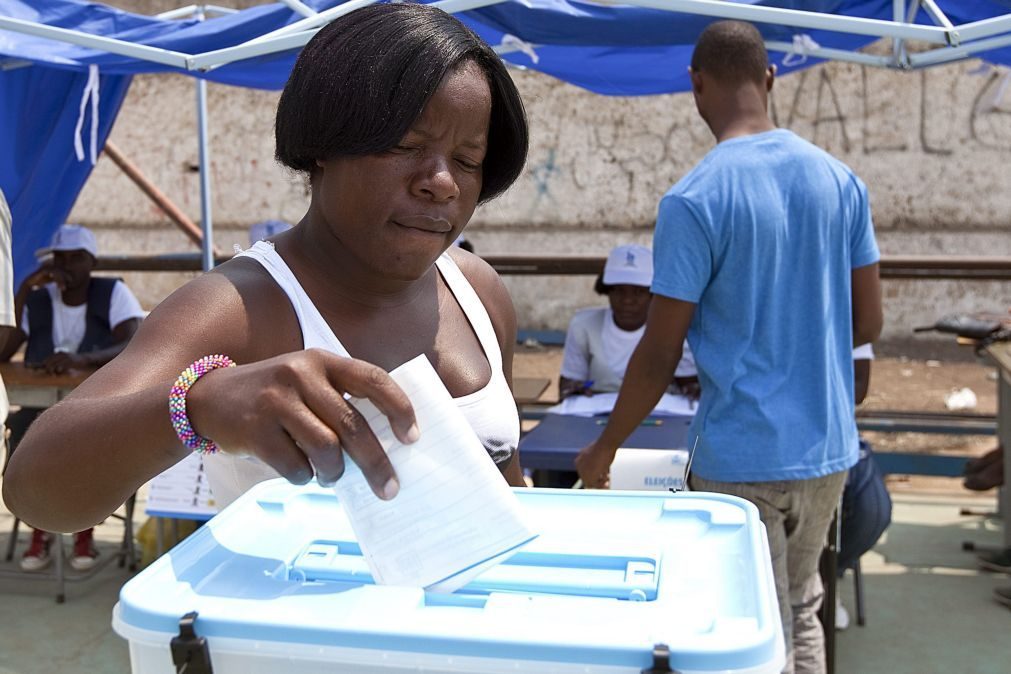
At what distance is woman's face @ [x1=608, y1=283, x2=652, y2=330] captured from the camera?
16.1ft

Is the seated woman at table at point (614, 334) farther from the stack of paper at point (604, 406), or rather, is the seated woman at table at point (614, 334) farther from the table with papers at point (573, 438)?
the table with papers at point (573, 438)

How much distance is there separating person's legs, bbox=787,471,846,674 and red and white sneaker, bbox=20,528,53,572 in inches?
140

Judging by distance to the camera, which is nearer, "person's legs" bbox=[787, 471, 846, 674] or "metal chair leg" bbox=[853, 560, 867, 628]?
"person's legs" bbox=[787, 471, 846, 674]

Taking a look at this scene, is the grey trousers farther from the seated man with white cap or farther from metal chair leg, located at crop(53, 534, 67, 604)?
the seated man with white cap

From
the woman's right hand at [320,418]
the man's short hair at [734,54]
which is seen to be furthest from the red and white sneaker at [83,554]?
the woman's right hand at [320,418]

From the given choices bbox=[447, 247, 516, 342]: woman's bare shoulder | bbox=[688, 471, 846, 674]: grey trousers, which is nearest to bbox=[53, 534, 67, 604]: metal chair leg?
bbox=[688, 471, 846, 674]: grey trousers

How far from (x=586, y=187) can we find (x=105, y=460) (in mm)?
9176

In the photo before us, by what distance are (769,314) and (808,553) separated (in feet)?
2.21

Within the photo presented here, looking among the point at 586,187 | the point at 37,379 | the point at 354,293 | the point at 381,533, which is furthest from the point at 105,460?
the point at 586,187

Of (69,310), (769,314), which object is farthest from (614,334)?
(69,310)

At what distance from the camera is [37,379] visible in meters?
4.58

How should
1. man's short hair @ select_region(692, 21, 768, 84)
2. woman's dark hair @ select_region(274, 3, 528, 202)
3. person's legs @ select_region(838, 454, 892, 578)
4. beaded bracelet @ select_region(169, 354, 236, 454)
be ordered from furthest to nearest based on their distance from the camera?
1. person's legs @ select_region(838, 454, 892, 578)
2. man's short hair @ select_region(692, 21, 768, 84)
3. woman's dark hair @ select_region(274, 3, 528, 202)
4. beaded bracelet @ select_region(169, 354, 236, 454)

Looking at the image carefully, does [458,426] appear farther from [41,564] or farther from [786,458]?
[41,564]

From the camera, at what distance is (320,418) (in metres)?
0.74
